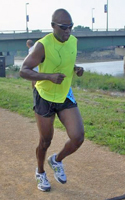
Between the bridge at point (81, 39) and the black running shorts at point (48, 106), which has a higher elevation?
the black running shorts at point (48, 106)

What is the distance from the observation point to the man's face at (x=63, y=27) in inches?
139

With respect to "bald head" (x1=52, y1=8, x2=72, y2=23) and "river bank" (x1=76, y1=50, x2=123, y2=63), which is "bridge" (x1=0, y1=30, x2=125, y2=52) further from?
"bald head" (x1=52, y1=8, x2=72, y2=23)

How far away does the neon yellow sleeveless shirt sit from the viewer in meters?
3.56

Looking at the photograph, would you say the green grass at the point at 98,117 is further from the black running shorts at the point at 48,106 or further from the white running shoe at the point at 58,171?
the black running shorts at the point at 48,106

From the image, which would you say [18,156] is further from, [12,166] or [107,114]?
[107,114]

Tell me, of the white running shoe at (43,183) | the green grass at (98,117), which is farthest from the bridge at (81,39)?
the white running shoe at (43,183)

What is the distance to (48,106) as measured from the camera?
373 cm

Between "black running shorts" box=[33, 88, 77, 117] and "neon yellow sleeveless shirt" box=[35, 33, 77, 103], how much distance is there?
0.16ft

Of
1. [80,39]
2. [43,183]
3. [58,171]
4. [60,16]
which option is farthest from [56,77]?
[80,39]

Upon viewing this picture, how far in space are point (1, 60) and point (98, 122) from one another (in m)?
12.4

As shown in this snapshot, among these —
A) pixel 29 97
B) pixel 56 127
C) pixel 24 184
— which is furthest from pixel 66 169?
pixel 29 97

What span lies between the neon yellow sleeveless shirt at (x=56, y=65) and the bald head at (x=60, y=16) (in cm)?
17

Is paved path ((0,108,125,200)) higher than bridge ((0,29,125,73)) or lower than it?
higher

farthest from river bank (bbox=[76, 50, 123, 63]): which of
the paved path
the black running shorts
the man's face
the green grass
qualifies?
the man's face
